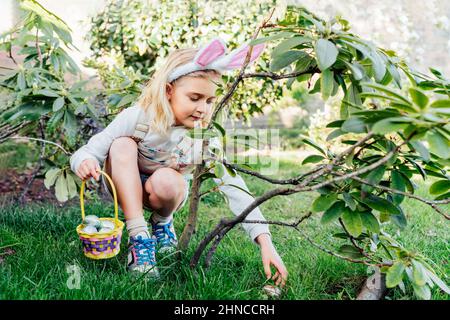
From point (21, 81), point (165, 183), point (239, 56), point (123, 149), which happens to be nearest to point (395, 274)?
point (239, 56)

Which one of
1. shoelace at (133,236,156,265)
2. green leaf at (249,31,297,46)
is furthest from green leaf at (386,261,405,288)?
shoelace at (133,236,156,265)

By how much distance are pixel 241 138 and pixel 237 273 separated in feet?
2.06

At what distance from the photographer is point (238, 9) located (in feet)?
12.7

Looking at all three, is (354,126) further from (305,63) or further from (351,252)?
(351,252)

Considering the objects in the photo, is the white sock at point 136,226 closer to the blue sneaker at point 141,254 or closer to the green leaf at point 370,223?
the blue sneaker at point 141,254

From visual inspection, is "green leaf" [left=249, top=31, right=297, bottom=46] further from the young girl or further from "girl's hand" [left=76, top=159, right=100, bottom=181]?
"girl's hand" [left=76, top=159, right=100, bottom=181]

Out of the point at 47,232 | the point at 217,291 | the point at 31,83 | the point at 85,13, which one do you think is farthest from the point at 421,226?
the point at 85,13

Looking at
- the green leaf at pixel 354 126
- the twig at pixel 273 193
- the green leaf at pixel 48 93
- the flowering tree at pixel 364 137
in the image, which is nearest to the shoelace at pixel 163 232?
the twig at pixel 273 193

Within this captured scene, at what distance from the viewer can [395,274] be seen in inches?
54.6

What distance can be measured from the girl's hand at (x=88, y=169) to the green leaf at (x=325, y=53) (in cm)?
95

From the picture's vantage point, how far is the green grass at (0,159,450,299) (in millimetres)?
1597

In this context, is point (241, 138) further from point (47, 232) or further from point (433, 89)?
point (47, 232)

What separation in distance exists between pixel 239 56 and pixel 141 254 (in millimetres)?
786

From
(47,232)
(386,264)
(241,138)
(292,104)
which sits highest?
(241,138)
